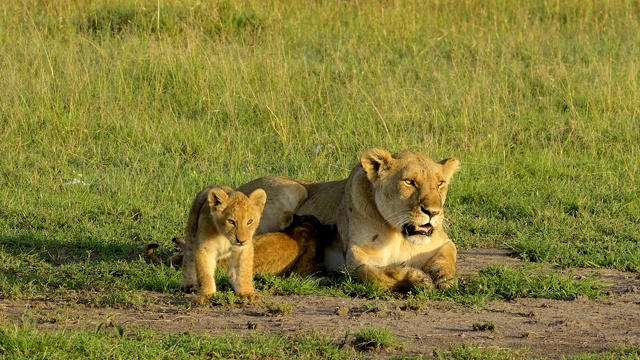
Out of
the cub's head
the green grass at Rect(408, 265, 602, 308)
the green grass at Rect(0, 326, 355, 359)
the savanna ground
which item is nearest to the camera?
the green grass at Rect(0, 326, 355, 359)

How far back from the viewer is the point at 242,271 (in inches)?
222

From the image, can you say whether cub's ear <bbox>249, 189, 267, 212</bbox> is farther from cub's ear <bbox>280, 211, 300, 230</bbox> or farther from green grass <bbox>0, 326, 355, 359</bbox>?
cub's ear <bbox>280, 211, 300, 230</bbox>

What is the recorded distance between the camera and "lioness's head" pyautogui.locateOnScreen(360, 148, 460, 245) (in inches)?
240

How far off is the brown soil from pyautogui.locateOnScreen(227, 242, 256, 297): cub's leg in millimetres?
95

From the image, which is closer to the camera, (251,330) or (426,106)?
(251,330)

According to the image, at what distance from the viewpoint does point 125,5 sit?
1241 centimetres

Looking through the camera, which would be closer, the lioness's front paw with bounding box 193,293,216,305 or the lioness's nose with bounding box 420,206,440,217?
the lioness's front paw with bounding box 193,293,216,305

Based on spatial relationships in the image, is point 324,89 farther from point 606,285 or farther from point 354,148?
point 606,285

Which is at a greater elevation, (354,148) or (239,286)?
(239,286)

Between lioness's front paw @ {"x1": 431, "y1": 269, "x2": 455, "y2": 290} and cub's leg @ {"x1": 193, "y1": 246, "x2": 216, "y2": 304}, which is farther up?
cub's leg @ {"x1": 193, "y1": 246, "x2": 216, "y2": 304}

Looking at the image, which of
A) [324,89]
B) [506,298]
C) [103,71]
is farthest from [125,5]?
[506,298]

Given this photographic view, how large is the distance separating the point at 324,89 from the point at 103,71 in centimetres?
205

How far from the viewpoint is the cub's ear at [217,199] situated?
5.45 meters

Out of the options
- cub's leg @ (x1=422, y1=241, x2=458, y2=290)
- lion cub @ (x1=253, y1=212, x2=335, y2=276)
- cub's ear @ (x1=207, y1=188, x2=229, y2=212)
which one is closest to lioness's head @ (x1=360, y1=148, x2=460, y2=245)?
cub's leg @ (x1=422, y1=241, x2=458, y2=290)
